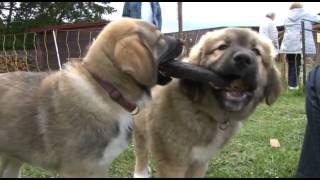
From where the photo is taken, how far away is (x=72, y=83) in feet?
11.6

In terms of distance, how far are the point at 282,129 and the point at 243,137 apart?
84cm

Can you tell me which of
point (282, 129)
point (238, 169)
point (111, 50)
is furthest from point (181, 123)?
point (282, 129)

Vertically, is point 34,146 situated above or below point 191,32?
above

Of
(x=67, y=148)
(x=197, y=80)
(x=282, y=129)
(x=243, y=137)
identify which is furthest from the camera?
(x=282, y=129)

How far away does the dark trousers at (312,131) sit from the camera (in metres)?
3.87

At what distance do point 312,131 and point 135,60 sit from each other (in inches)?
62.0

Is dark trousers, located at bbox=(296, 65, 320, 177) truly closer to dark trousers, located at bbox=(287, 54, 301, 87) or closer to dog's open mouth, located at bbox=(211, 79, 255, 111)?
dog's open mouth, located at bbox=(211, 79, 255, 111)

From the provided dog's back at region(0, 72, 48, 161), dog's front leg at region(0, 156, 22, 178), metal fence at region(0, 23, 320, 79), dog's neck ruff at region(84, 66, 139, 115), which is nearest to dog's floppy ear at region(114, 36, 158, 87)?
dog's neck ruff at region(84, 66, 139, 115)

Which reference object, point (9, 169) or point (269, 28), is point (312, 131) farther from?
point (269, 28)

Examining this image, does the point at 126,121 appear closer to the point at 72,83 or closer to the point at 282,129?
the point at 72,83

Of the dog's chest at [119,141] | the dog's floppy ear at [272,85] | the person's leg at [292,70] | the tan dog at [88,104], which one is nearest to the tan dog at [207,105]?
the dog's floppy ear at [272,85]

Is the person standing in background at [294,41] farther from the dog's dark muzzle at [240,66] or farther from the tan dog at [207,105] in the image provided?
the dog's dark muzzle at [240,66]

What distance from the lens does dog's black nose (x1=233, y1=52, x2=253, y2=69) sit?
3.50 meters

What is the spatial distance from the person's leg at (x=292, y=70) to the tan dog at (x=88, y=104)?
858 cm
